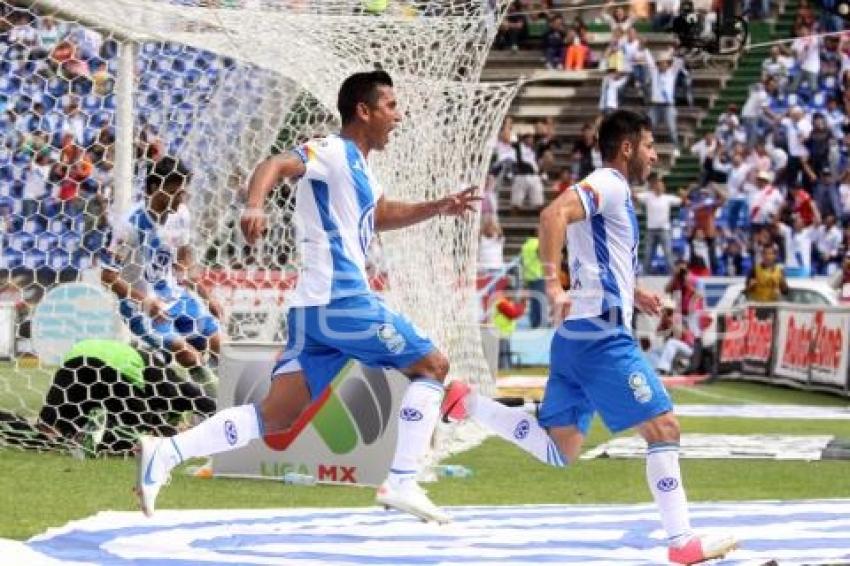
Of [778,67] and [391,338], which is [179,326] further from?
[778,67]

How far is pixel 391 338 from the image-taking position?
894cm

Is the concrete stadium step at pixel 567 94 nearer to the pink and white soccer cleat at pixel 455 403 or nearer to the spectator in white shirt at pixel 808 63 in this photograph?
the spectator in white shirt at pixel 808 63

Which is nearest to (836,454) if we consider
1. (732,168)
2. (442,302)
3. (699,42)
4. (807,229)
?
(442,302)

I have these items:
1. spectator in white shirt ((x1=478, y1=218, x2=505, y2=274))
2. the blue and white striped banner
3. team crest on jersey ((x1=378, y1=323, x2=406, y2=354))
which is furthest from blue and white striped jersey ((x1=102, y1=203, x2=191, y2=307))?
spectator in white shirt ((x1=478, y1=218, x2=505, y2=274))

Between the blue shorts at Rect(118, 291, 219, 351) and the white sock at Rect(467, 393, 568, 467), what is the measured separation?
4.62 metres

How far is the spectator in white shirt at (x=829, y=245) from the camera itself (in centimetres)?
3036

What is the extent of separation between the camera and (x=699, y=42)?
25.3 meters

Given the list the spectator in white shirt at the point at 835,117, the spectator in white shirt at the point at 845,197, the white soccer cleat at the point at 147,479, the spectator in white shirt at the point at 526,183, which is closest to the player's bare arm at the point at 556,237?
the white soccer cleat at the point at 147,479

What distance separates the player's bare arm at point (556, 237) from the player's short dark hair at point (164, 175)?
5.70m

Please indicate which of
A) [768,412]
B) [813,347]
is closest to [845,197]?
[813,347]

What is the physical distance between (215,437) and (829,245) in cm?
2251

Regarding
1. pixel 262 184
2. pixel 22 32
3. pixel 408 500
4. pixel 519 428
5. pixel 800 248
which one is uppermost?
pixel 22 32

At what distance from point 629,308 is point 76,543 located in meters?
2.58

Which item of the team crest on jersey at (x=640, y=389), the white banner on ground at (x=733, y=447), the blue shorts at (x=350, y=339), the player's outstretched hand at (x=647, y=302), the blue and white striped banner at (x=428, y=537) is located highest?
the player's outstretched hand at (x=647, y=302)
